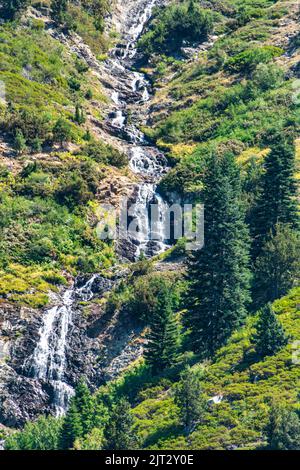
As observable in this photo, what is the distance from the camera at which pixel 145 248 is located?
70250 millimetres

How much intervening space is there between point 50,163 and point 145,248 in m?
10.5

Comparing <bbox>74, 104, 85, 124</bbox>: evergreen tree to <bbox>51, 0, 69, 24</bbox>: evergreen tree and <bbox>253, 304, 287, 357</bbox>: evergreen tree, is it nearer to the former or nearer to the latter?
<bbox>51, 0, 69, 24</bbox>: evergreen tree

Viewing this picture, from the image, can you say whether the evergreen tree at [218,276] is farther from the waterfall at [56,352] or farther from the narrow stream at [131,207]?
the narrow stream at [131,207]

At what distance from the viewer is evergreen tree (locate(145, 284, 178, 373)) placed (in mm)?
53500

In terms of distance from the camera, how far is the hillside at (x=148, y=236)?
4788cm

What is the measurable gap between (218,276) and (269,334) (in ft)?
21.2

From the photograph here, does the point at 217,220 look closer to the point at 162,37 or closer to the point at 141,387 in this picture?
the point at 141,387

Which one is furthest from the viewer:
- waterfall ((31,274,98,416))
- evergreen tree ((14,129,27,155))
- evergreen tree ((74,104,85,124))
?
evergreen tree ((74,104,85,124))

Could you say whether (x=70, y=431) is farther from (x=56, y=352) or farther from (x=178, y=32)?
(x=178, y=32)

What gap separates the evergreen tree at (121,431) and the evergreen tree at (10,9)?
2266 inches

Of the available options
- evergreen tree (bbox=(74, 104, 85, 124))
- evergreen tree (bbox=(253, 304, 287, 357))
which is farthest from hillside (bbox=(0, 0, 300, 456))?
evergreen tree (bbox=(74, 104, 85, 124))

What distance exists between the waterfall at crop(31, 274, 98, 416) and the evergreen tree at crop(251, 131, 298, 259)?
12628mm

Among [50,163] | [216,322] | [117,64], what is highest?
[117,64]
